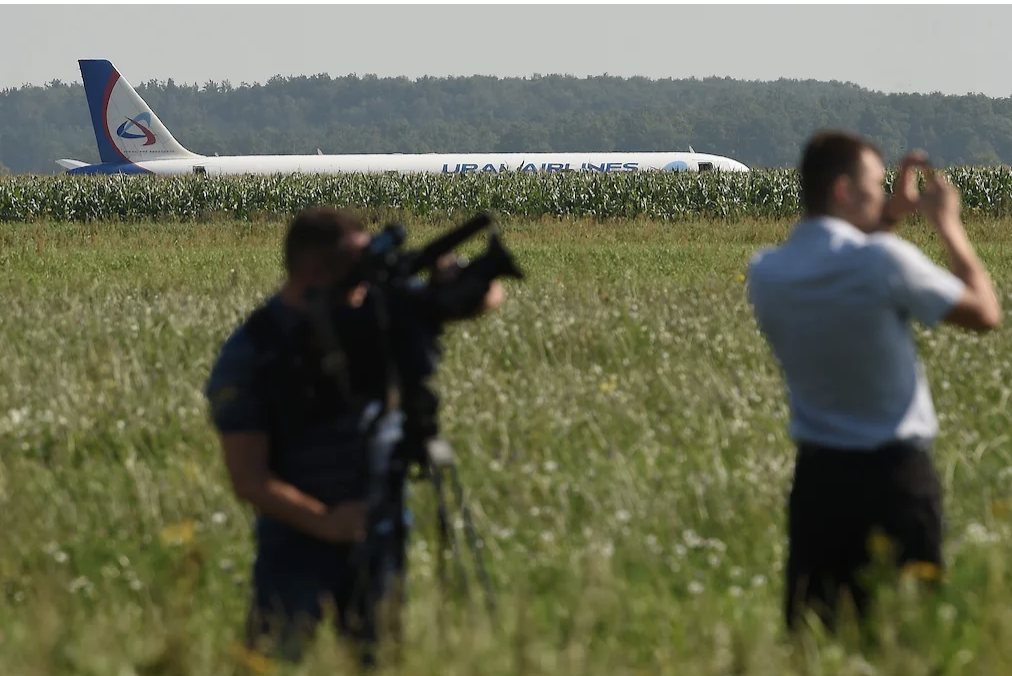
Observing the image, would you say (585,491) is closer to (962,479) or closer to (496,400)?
(962,479)

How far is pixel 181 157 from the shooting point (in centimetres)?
7369

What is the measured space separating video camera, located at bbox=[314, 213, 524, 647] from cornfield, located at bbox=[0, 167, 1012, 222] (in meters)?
34.8

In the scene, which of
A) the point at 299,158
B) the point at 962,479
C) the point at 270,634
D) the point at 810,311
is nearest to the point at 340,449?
the point at 270,634

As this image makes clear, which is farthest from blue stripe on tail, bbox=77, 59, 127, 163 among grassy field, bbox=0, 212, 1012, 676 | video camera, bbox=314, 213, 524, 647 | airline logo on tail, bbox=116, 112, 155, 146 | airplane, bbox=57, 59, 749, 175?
video camera, bbox=314, 213, 524, 647

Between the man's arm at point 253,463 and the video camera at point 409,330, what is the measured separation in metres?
0.09

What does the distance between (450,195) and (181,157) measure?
116ft

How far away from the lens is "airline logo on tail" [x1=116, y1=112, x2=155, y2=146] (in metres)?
72.2

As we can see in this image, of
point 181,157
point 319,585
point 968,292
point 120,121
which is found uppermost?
point 968,292

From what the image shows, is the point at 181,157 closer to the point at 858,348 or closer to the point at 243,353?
the point at 243,353

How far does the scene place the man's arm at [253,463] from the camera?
3.72 m

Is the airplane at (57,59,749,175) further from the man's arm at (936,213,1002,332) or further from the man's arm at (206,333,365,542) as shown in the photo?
the man's arm at (206,333,365,542)

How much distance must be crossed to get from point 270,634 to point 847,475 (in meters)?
1.57

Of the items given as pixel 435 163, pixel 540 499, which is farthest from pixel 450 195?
pixel 540 499

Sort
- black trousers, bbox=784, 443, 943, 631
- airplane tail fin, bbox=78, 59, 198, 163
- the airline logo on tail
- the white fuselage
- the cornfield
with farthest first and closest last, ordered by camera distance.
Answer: the airline logo on tail
airplane tail fin, bbox=78, 59, 198, 163
the white fuselage
the cornfield
black trousers, bbox=784, 443, 943, 631
